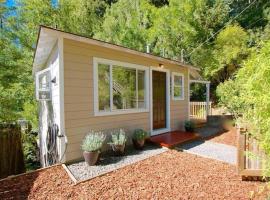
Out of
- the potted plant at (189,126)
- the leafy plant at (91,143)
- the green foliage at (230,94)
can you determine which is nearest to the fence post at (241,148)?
the leafy plant at (91,143)

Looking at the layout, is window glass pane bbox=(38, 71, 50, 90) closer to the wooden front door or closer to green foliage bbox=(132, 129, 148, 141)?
green foliage bbox=(132, 129, 148, 141)

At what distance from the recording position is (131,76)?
23.2 feet

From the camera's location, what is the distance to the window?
9028 mm

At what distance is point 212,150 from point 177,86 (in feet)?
11.4

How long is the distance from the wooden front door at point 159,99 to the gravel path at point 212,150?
1.42 metres

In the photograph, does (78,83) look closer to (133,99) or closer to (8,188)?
(133,99)

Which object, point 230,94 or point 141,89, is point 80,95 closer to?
point 141,89

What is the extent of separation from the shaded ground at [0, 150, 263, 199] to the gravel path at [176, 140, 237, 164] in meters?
0.71

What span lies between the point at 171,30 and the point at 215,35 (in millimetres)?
3848

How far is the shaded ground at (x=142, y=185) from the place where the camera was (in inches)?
148

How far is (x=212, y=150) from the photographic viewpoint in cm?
661

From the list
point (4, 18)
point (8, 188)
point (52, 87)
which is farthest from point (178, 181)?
point (4, 18)

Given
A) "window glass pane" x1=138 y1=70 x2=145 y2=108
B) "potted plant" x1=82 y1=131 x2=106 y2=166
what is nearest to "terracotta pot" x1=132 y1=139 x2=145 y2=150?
"window glass pane" x1=138 y1=70 x2=145 y2=108

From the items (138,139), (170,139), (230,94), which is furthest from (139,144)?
(230,94)
